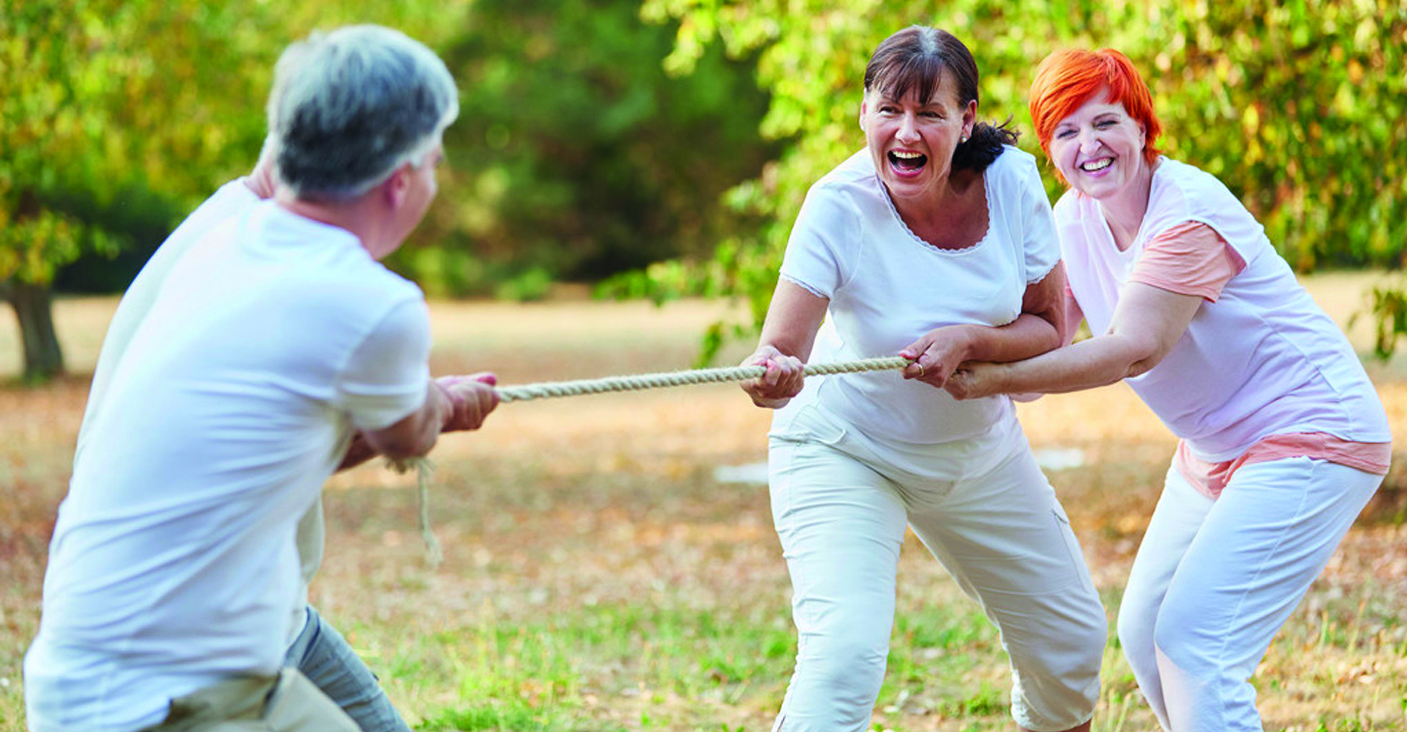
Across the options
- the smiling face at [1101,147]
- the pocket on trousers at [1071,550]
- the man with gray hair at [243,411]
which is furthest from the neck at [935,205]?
the man with gray hair at [243,411]

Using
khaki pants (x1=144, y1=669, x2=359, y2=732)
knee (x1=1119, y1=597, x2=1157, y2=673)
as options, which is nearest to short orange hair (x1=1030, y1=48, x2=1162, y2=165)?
knee (x1=1119, y1=597, x2=1157, y2=673)

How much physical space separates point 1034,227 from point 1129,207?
0.84ft

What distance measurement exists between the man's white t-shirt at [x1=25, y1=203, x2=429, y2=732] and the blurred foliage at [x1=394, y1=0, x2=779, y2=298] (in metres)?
28.9

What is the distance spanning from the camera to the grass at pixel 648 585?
16.0ft

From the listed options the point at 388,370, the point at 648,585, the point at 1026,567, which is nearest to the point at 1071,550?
the point at 1026,567

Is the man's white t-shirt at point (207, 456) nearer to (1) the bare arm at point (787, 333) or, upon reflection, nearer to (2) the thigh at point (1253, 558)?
(1) the bare arm at point (787, 333)

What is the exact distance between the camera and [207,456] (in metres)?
2.05

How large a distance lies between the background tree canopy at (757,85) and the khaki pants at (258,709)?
195 inches

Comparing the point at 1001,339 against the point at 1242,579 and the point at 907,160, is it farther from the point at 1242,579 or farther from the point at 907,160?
the point at 1242,579

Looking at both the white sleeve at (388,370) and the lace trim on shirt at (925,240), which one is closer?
the white sleeve at (388,370)

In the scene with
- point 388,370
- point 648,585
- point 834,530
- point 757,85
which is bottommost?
point 648,585

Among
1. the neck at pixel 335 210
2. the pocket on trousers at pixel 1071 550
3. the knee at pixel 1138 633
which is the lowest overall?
the knee at pixel 1138 633

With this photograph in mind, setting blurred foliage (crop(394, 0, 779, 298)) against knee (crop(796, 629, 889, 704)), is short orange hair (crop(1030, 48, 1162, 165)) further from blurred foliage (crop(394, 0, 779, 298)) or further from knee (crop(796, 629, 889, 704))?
blurred foliage (crop(394, 0, 779, 298))


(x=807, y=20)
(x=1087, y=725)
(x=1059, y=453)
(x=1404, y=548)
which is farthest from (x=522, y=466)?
(x=1087, y=725)
